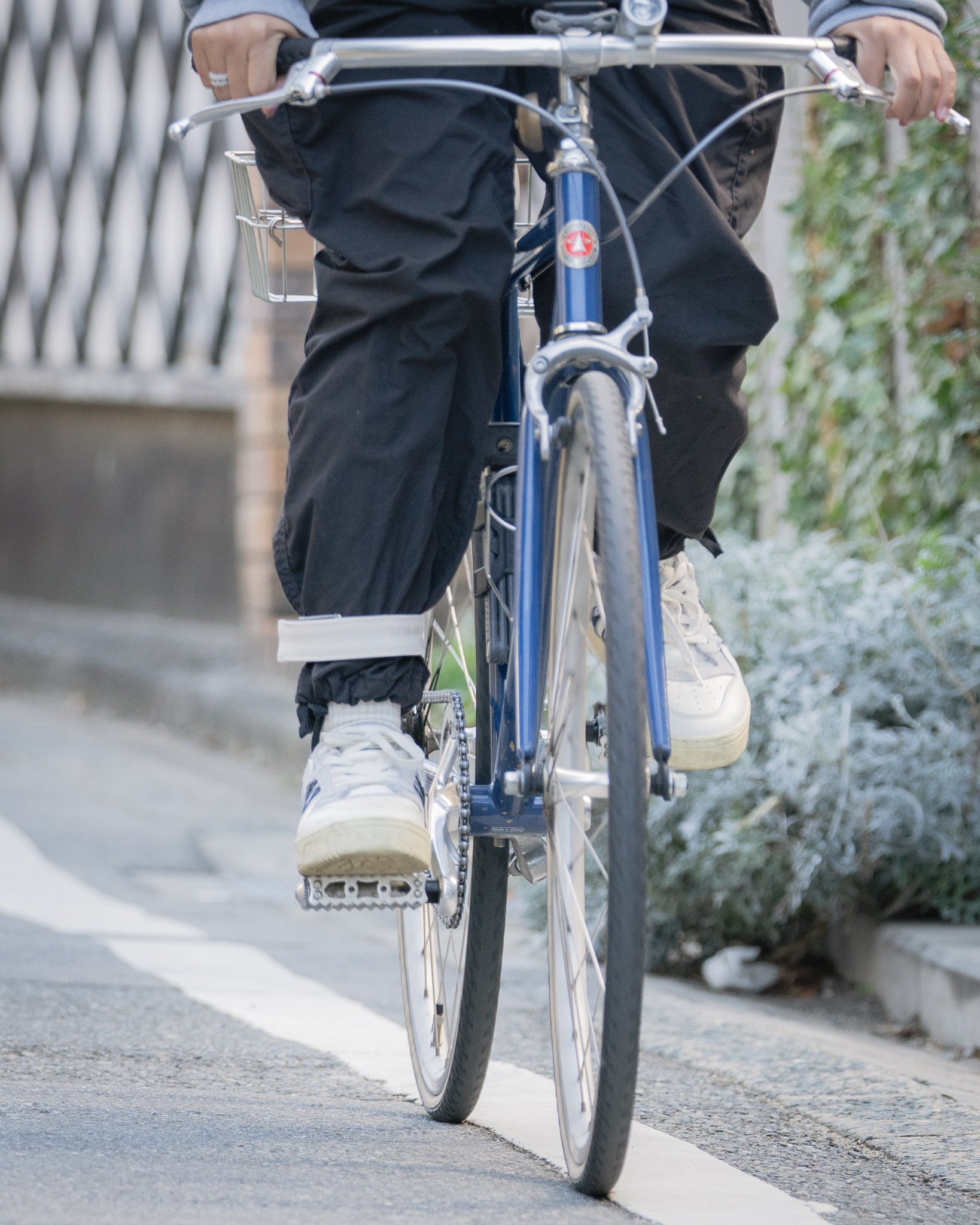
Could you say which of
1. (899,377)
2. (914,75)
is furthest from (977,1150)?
(899,377)

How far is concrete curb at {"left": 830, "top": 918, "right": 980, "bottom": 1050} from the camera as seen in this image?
8.91ft

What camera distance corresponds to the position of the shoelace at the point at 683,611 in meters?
2.02

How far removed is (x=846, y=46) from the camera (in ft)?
5.81

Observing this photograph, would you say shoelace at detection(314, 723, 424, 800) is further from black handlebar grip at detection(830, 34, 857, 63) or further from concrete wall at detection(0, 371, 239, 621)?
concrete wall at detection(0, 371, 239, 621)

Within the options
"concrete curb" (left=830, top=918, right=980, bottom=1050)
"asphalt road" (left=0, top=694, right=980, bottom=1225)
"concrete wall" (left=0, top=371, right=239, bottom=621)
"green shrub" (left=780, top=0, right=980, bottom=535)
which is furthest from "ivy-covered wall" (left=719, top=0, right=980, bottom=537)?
"concrete wall" (left=0, top=371, right=239, bottom=621)

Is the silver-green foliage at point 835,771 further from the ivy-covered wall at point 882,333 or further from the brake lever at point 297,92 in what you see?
the brake lever at point 297,92

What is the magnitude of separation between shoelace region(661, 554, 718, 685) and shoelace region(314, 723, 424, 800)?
0.34 meters

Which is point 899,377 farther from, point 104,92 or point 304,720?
point 104,92

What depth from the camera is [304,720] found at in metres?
1.92

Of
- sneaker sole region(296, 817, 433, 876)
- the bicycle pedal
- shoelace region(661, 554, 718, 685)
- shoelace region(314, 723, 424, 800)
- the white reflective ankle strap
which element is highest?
shoelace region(661, 554, 718, 685)

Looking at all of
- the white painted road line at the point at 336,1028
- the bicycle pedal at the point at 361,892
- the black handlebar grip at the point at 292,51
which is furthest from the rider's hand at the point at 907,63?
the white painted road line at the point at 336,1028

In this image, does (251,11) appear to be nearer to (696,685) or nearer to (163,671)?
(696,685)

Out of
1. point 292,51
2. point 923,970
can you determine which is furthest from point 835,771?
point 292,51

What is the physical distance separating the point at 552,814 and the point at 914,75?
81 centimetres
